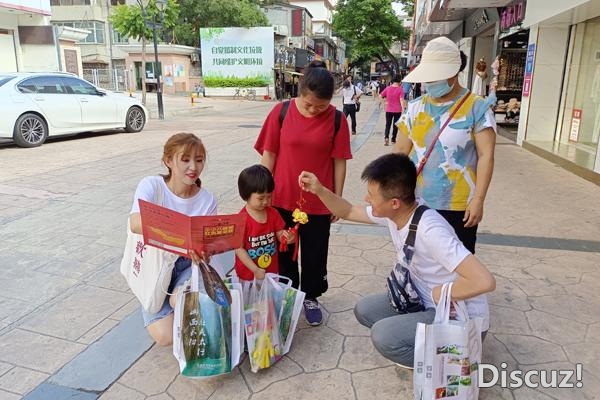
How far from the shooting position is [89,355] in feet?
8.42

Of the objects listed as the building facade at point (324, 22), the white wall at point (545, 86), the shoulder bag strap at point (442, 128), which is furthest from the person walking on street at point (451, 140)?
the building facade at point (324, 22)

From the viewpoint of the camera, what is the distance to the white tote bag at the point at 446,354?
184 centimetres

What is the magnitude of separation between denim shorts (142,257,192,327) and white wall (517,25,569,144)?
9108mm

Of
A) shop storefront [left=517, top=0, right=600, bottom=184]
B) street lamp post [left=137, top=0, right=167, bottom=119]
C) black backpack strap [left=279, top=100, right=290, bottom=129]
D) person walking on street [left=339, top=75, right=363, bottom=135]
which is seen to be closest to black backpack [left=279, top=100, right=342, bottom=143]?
black backpack strap [left=279, top=100, right=290, bottom=129]

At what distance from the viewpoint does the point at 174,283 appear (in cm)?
255

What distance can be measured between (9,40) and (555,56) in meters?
18.2

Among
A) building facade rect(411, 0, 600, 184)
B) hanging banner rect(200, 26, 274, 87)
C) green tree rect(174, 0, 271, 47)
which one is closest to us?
building facade rect(411, 0, 600, 184)

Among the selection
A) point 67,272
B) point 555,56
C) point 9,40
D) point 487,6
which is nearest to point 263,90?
point 9,40

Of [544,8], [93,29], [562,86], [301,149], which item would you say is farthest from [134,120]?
[93,29]

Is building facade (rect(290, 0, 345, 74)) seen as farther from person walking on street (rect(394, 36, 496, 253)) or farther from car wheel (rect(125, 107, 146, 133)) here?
person walking on street (rect(394, 36, 496, 253))

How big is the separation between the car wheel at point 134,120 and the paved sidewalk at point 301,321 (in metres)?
5.55

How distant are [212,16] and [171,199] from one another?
37969mm

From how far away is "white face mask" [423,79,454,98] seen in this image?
2.55 meters

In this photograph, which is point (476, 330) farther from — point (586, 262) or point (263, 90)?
point (263, 90)
